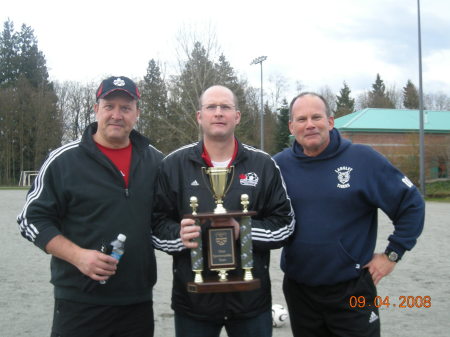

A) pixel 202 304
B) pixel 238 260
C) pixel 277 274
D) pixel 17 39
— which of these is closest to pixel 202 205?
pixel 238 260

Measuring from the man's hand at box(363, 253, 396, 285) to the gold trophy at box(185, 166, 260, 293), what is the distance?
1.12 metres

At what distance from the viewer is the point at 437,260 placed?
9594mm

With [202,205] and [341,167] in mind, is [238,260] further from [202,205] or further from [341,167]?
[341,167]

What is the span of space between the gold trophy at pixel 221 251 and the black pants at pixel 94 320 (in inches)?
25.2

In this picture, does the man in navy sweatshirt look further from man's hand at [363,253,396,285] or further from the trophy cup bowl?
the trophy cup bowl

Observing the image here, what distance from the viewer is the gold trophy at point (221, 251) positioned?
3.30 m

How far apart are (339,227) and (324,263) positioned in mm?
331

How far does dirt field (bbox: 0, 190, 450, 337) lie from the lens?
564cm

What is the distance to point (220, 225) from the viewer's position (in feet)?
11.4

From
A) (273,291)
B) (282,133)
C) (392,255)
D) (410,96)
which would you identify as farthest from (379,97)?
(392,255)

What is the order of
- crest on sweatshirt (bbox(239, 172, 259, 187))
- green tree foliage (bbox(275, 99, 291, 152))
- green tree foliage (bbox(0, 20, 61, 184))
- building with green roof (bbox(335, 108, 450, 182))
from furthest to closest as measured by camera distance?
green tree foliage (bbox(275, 99, 291, 152)) < green tree foliage (bbox(0, 20, 61, 184)) < building with green roof (bbox(335, 108, 450, 182)) < crest on sweatshirt (bbox(239, 172, 259, 187))

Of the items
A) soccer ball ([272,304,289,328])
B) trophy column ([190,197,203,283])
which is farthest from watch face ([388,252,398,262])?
soccer ball ([272,304,289,328])

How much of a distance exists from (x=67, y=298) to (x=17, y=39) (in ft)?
225
